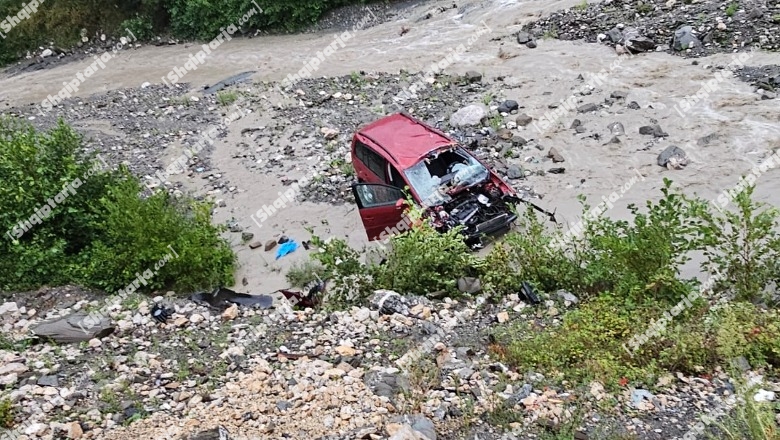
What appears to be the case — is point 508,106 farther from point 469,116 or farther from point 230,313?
point 230,313

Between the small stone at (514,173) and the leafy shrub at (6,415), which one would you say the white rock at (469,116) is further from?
the leafy shrub at (6,415)

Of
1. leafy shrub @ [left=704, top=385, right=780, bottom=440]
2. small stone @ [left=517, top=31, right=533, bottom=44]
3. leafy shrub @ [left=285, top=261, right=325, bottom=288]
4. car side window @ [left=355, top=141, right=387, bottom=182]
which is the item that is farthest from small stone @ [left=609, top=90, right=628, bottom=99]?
leafy shrub @ [left=704, top=385, right=780, bottom=440]

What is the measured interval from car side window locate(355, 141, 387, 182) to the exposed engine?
4.15 ft

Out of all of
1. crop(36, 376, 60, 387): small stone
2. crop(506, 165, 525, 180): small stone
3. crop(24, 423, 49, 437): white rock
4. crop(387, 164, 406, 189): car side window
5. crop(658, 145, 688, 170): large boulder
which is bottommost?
crop(658, 145, 688, 170): large boulder

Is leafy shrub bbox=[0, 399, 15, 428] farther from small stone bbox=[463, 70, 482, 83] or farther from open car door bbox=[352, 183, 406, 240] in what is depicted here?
small stone bbox=[463, 70, 482, 83]

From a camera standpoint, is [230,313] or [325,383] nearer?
[325,383]

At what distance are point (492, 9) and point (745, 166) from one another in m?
11.2

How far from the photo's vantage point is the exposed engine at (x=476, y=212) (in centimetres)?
976

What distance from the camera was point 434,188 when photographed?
10023 mm

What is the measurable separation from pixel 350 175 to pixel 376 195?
270 centimetres

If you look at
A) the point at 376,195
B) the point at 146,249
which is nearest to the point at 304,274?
the point at 376,195

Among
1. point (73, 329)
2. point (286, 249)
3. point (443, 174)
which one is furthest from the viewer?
point (286, 249)

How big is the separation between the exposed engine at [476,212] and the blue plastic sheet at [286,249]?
270 centimetres

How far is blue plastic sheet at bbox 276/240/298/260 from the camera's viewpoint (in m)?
11.0
